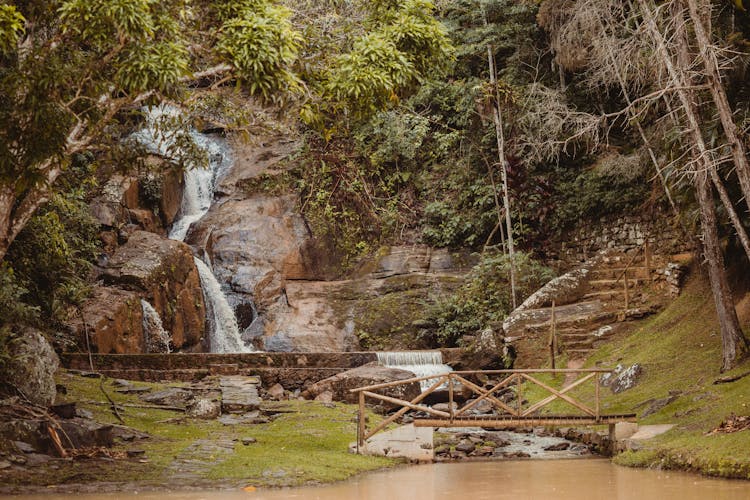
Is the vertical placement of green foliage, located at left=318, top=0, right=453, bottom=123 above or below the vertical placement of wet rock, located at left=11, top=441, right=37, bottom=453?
above

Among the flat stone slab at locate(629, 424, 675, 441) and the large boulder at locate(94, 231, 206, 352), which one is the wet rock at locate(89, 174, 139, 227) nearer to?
the large boulder at locate(94, 231, 206, 352)

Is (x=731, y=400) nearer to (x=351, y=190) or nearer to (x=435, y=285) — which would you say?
(x=435, y=285)

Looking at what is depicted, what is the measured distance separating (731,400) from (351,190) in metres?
16.7

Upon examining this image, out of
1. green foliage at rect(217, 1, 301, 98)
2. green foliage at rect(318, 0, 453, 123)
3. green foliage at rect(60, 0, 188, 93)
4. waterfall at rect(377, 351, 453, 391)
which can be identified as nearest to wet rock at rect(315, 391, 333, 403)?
waterfall at rect(377, 351, 453, 391)

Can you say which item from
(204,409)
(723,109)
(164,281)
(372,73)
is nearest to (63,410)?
(204,409)

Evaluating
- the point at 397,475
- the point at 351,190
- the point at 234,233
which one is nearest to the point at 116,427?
the point at 397,475

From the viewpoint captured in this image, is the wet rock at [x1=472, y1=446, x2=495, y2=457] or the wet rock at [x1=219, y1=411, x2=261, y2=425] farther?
the wet rock at [x1=219, y1=411, x2=261, y2=425]

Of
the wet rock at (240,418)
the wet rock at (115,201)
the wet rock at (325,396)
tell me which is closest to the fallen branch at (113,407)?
the wet rock at (240,418)

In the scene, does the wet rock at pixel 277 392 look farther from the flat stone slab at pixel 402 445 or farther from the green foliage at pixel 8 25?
the green foliage at pixel 8 25

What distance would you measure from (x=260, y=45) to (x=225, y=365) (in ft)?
31.0

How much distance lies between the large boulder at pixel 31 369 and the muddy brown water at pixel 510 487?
11.8ft

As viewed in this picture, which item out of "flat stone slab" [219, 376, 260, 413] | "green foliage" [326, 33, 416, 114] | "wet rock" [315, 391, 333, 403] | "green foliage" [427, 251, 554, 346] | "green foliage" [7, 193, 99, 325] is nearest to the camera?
"green foliage" [326, 33, 416, 114]

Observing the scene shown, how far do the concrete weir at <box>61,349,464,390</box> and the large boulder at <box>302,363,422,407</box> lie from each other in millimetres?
1076

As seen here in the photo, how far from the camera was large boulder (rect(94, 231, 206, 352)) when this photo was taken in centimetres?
1903
